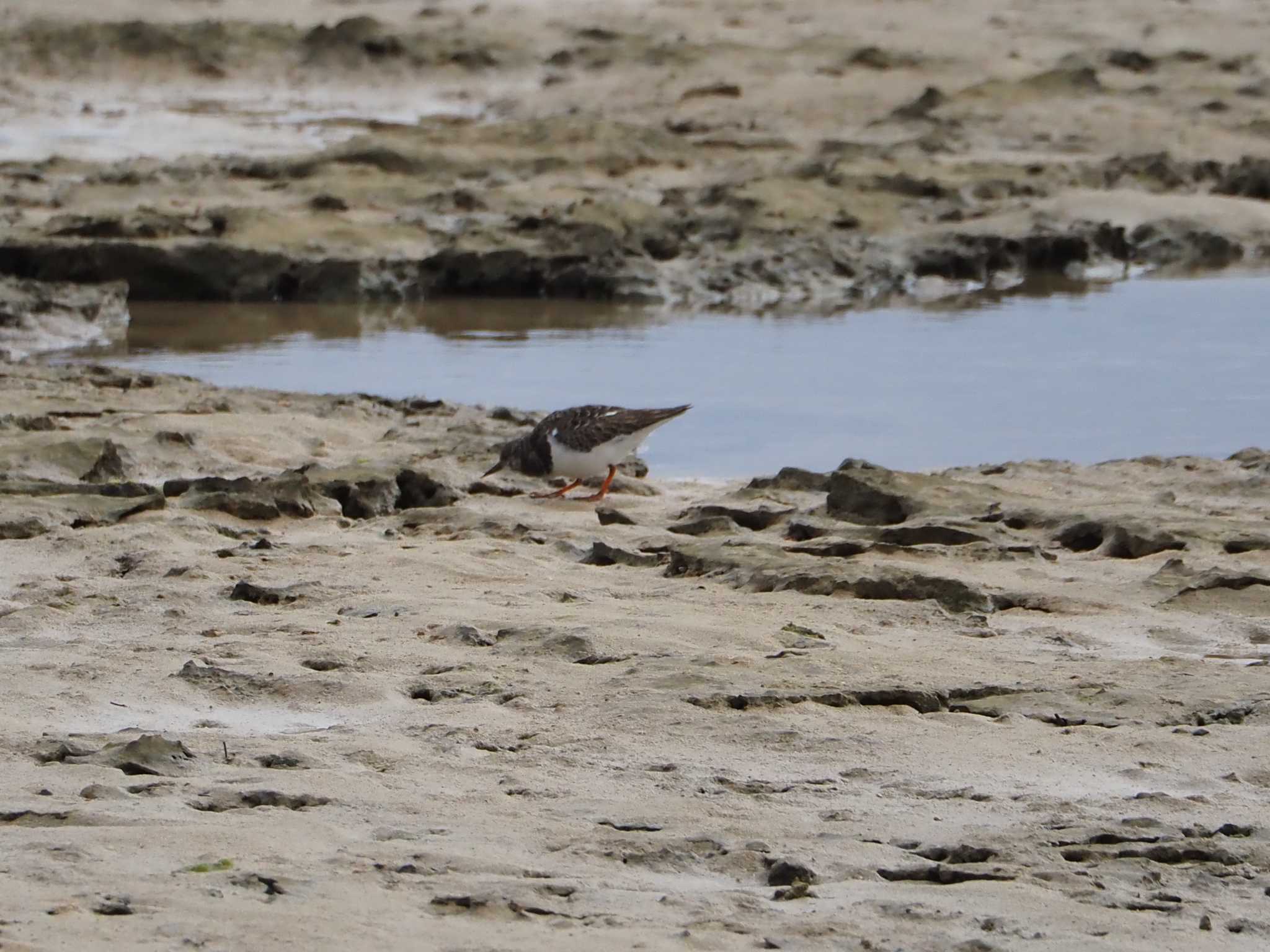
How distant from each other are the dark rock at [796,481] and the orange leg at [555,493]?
0.70 metres

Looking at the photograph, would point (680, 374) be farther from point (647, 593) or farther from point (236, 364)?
point (647, 593)

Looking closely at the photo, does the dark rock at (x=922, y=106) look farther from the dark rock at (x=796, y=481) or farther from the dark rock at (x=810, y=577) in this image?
the dark rock at (x=810, y=577)

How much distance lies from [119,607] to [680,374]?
6046 millimetres

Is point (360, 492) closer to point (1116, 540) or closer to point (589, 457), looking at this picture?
point (589, 457)

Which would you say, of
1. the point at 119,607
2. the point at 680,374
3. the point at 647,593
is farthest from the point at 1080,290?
the point at 119,607

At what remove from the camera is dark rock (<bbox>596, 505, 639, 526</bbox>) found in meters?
7.27

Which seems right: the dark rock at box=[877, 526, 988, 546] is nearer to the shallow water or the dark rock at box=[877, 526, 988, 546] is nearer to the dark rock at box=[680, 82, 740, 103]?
the shallow water

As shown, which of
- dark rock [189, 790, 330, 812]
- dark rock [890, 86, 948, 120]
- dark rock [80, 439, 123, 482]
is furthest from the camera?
dark rock [890, 86, 948, 120]

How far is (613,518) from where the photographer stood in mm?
7305

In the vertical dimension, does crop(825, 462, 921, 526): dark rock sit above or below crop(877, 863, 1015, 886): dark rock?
above

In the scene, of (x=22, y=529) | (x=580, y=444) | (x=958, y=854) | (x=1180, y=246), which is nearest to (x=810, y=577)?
(x=580, y=444)

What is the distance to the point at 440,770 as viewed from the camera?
4230 millimetres

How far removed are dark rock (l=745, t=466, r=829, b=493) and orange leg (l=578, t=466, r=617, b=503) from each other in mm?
566

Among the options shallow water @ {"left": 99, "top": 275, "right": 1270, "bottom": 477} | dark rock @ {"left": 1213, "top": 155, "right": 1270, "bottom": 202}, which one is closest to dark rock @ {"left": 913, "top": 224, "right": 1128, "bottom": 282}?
shallow water @ {"left": 99, "top": 275, "right": 1270, "bottom": 477}
